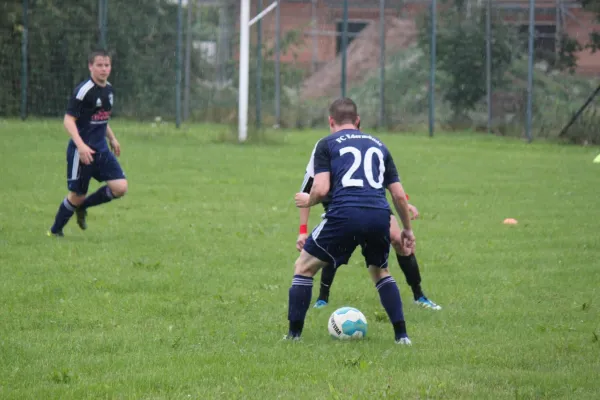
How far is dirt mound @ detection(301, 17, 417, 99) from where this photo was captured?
103 ft

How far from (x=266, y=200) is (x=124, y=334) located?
8722mm

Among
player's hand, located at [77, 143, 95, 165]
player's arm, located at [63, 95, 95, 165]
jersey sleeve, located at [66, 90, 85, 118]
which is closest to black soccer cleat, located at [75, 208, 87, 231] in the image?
player's arm, located at [63, 95, 95, 165]

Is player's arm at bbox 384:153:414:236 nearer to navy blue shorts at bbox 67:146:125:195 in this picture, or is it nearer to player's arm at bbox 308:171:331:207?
player's arm at bbox 308:171:331:207

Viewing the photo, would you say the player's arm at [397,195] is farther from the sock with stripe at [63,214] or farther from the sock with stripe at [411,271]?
the sock with stripe at [63,214]

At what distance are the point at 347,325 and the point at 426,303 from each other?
4.94 feet

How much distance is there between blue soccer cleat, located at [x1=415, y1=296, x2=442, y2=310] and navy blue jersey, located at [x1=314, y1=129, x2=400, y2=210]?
6.31 ft

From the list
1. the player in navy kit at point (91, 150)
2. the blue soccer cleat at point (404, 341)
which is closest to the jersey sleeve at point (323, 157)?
the blue soccer cleat at point (404, 341)

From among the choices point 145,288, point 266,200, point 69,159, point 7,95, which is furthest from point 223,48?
point 145,288

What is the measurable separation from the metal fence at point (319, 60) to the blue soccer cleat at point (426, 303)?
60.9ft

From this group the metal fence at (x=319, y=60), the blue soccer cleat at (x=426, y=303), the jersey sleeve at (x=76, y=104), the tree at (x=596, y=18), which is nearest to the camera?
the blue soccer cleat at (x=426, y=303)

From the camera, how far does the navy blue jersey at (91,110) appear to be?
460 inches

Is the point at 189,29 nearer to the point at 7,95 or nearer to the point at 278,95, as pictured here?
the point at 278,95

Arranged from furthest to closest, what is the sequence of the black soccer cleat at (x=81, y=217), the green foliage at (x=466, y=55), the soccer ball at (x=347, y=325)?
the green foliage at (x=466, y=55) < the black soccer cleat at (x=81, y=217) < the soccer ball at (x=347, y=325)

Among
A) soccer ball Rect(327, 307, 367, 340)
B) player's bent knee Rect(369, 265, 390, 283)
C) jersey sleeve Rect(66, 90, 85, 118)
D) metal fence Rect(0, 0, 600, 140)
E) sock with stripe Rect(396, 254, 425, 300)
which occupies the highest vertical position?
metal fence Rect(0, 0, 600, 140)
